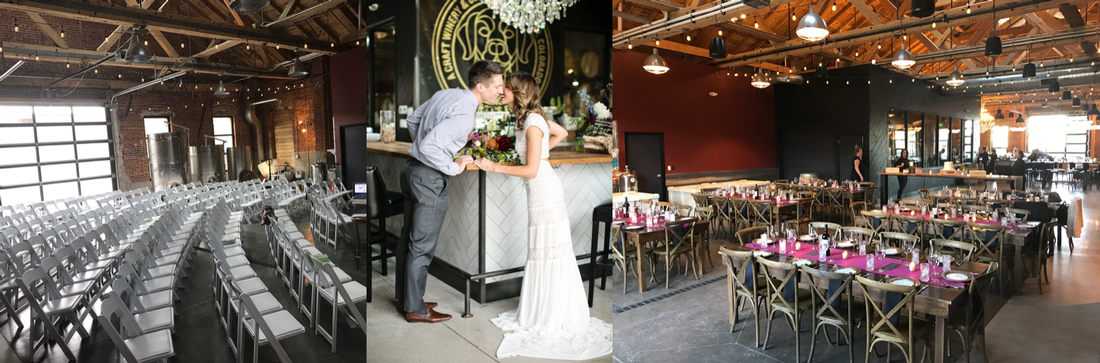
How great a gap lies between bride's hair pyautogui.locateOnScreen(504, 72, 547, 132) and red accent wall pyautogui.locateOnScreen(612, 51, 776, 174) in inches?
97.7

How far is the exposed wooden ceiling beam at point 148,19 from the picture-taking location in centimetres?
316

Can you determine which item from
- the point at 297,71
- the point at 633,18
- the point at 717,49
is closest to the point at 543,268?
the point at 297,71

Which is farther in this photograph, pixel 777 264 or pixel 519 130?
pixel 777 264

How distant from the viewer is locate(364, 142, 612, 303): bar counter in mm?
1415

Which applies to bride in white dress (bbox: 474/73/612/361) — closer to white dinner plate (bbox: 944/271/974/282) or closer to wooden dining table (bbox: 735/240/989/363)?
wooden dining table (bbox: 735/240/989/363)

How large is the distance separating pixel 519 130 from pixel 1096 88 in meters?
4.44

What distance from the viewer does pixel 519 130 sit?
142 centimetres

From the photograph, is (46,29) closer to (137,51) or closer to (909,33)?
(137,51)

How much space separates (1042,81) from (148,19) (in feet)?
20.1

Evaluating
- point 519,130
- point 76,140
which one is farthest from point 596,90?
point 76,140

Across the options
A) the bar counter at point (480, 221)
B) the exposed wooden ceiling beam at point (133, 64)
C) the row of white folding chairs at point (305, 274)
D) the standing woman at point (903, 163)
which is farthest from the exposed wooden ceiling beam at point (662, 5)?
the bar counter at point (480, 221)

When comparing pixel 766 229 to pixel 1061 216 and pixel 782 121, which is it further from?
pixel 1061 216

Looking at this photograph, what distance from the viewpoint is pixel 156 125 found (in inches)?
126

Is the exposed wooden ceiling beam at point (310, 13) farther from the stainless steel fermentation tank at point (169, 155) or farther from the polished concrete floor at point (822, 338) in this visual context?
the polished concrete floor at point (822, 338)
